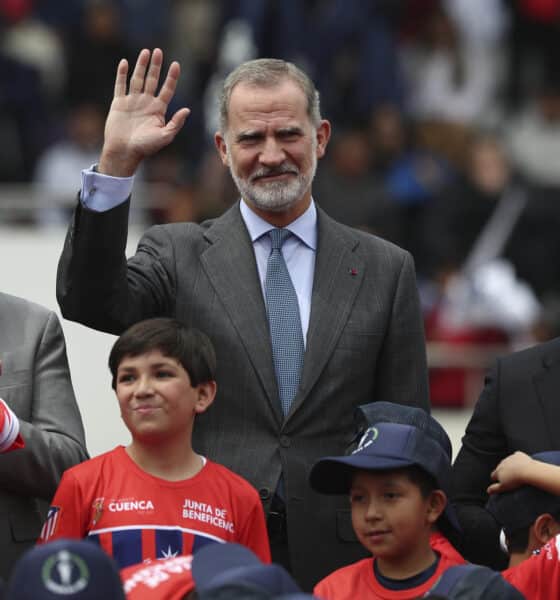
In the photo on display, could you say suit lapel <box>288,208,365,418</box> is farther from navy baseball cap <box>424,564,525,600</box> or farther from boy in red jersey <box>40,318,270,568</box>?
navy baseball cap <box>424,564,525,600</box>

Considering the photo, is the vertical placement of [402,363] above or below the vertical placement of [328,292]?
below

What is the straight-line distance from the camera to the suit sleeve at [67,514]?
448 cm

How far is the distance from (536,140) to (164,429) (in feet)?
29.0

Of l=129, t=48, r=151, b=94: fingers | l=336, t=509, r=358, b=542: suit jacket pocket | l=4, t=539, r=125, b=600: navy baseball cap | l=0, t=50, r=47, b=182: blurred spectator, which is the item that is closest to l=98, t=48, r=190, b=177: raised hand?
l=129, t=48, r=151, b=94: fingers

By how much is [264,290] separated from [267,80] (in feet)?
1.88

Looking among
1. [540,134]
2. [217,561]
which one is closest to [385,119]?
[540,134]

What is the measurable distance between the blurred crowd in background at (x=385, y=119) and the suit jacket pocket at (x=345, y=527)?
4.49 meters

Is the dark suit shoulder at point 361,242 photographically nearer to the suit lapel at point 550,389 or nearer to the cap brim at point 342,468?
the suit lapel at point 550,389

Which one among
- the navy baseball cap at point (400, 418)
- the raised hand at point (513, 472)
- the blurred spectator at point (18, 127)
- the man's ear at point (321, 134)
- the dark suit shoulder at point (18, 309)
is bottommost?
the raised hand at point (513, 472)

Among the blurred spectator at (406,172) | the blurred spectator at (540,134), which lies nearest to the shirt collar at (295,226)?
the blurred spectator at (406,172)

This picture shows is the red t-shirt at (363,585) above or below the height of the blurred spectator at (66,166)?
below

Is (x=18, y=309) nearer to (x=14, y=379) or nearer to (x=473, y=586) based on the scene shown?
(x=14, y=379)

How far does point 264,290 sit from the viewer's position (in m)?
5.11

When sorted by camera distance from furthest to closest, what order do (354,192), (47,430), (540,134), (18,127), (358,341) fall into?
(540,134) → (18,127) → (354,192) → (358,341) → (47,430)
